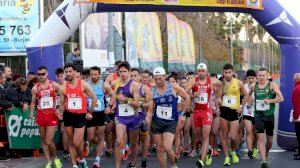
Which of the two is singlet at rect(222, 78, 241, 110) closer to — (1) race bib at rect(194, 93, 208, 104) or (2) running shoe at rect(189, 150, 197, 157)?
(1) race bib at rect(194, 93, 208, 104)

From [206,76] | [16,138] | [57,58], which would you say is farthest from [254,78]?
[16,138]

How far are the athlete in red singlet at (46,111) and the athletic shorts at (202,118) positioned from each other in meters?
2.59

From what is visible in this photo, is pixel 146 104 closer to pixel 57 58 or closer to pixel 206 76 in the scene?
pixel 206 76

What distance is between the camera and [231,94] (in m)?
11.8

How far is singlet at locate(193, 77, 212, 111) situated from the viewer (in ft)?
36.8

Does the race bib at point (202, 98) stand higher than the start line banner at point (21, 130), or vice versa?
the race bib at point (202, 98)

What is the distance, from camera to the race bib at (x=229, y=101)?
1177 centimetres

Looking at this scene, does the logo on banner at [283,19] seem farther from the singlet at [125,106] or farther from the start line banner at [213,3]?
the singlet at [125,106]

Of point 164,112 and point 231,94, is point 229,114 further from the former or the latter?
point 164,112

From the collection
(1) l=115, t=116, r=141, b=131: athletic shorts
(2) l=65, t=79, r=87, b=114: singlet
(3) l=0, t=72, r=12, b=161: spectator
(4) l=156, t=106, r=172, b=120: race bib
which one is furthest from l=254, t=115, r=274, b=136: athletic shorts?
(3) l=0, t=72, r=12, b=161: spectator

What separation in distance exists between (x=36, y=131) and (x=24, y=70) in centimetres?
1105

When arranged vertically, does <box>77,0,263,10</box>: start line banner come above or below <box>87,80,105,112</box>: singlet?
above

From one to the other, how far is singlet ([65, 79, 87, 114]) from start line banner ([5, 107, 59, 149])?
8.76 feet

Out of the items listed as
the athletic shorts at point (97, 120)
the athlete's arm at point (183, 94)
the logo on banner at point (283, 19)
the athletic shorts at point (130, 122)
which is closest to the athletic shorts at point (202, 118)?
the athlete's arm at point (183, 94)
